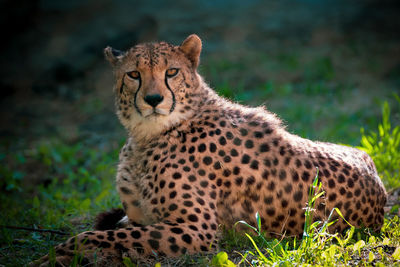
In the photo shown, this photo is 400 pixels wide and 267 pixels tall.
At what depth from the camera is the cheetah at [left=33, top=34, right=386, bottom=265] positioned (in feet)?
9.37

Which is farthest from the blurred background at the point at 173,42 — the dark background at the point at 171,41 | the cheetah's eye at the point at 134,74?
the cheetah's eye at the point at 134,74

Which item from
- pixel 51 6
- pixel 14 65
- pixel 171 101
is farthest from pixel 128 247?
pixel 51 6

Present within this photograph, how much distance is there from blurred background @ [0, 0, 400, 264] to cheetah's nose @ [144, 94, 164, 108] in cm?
201

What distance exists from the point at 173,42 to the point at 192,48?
18.2 feet

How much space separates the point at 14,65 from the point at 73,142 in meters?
3.04

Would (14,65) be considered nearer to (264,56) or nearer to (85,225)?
(264,56)

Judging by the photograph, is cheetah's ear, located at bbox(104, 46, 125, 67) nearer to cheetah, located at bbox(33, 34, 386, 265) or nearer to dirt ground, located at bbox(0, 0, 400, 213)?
cheetah, located at bbox(33, 34, 386, 265)

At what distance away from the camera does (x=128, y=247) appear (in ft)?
9.00

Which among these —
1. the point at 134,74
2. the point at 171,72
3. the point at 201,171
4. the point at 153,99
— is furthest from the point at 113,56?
the point at 201,171

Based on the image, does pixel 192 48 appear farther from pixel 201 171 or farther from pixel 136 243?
pixel 136 243

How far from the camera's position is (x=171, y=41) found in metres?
8.97

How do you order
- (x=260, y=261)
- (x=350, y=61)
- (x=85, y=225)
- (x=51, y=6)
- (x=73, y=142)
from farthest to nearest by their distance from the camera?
(x=51, y=6) → (x=350, y=61) → (x=73, y=142) → (x=85, y=225) → (x=260, y=261)

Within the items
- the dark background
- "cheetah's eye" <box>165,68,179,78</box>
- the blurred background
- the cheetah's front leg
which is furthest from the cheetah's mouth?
the dark background

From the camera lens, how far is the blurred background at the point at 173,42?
5.77 meters
